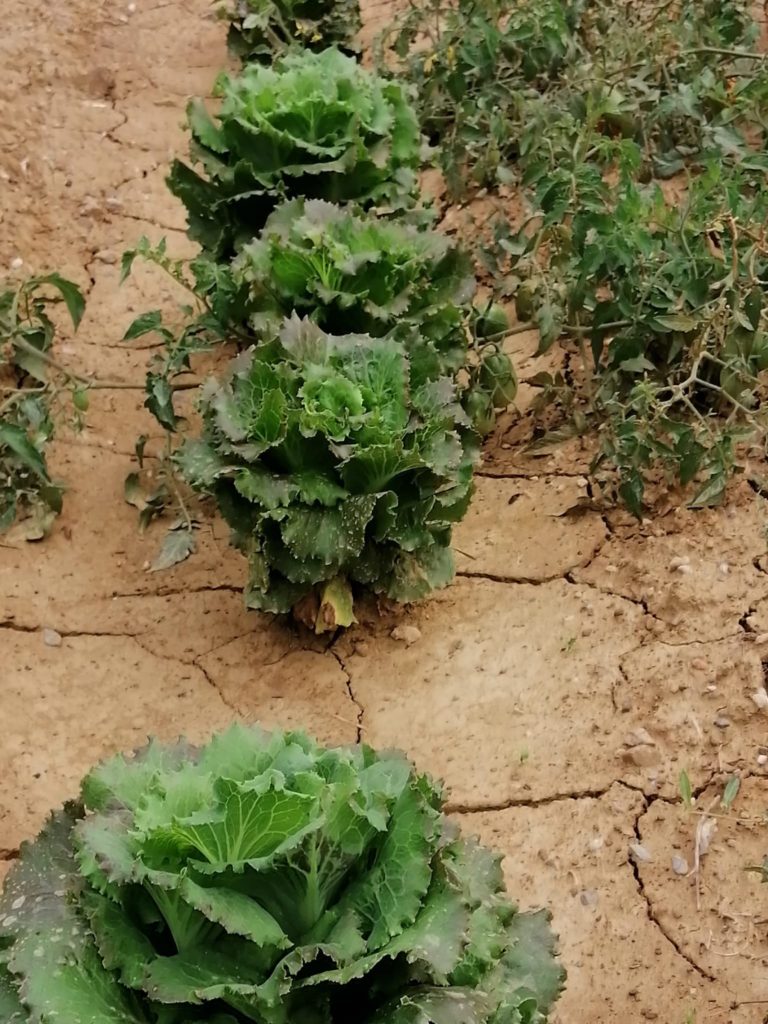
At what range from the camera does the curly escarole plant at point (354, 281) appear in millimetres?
3223

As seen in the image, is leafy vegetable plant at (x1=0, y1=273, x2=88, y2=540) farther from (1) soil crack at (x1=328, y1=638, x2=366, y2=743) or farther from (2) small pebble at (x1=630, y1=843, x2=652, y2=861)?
(2) small pebble at (x1=630, y1=843, x2=652, y2=861)

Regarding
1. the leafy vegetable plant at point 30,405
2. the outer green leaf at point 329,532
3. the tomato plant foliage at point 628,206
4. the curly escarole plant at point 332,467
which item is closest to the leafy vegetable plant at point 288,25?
the tomato plant foliage at point 628,206

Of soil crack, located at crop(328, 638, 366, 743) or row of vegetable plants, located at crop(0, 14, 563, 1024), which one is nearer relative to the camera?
row of vegetable plants, located at crop(0, 14, 563, 1024)

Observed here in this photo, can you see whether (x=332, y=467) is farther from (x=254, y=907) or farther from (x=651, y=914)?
(x=254, y=907)

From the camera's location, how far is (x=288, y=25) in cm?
561

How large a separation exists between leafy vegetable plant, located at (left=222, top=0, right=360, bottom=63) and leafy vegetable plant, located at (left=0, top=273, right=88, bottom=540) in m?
2.16

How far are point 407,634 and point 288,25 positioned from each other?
358cm

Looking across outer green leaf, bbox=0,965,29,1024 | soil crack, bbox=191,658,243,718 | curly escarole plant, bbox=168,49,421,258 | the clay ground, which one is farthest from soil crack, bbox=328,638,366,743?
curly escarole plant, bbox=168,49,421,258

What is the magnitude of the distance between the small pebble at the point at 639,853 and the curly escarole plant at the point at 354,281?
1.30 m

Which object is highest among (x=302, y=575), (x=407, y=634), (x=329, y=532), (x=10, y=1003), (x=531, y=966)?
(x=10, y=1003)

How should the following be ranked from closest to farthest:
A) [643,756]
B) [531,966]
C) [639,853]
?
[531,966] < [639,853] < [643,756]

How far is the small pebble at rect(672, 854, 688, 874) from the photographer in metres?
2.50

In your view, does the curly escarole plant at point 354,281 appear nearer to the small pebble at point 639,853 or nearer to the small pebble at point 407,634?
the small pebble at point 407,634

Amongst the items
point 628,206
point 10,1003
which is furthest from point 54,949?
point 628,206
